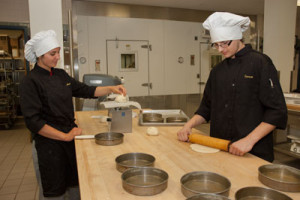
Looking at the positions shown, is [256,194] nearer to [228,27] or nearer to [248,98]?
[248,98]

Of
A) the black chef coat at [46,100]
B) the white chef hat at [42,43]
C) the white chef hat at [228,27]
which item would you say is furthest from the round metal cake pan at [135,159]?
the white chef hat at [42,43]

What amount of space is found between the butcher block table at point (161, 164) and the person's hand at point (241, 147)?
29 millimetres

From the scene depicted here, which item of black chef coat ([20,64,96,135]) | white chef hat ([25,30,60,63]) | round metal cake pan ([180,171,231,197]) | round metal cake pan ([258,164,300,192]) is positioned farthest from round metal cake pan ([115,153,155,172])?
white chef hat ([25,30,60,63])

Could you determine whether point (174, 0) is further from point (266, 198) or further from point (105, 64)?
point (266, 198)

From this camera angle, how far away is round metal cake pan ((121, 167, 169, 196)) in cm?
98

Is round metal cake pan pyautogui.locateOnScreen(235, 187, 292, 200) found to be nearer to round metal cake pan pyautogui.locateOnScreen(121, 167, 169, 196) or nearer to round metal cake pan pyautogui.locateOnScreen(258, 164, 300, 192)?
round metal cake pan pyautogui.locateOnScreen(258, 164, 300, 192)

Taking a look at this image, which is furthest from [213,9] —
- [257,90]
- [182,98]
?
[257,90]

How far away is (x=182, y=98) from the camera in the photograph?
564 cm

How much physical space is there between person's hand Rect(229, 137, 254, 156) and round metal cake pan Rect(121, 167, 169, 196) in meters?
0.51

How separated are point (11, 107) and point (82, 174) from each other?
6.17 meters

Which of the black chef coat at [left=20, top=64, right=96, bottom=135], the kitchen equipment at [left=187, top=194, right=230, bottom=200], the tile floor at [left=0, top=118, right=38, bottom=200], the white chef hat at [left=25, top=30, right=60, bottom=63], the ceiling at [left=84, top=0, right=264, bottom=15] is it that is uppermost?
the ceiling at [left=84, top=0, right=264, bottom=15]

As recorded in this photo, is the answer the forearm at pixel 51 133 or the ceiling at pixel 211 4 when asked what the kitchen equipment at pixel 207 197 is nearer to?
Result: the forearm at pixel 51 133

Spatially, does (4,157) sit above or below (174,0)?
below

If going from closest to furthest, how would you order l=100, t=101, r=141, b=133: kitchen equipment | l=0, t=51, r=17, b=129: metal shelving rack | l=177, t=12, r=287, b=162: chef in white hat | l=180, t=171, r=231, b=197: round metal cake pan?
l=180, t=171, r=231, b=197: round metal cake pan, l=177, t=12, r=287, b=162: chef in white hat, l=100, t=101, r=141, b=133: kitchen equipment, l=0, t=51, r=17, b=129: metal shelving rack
